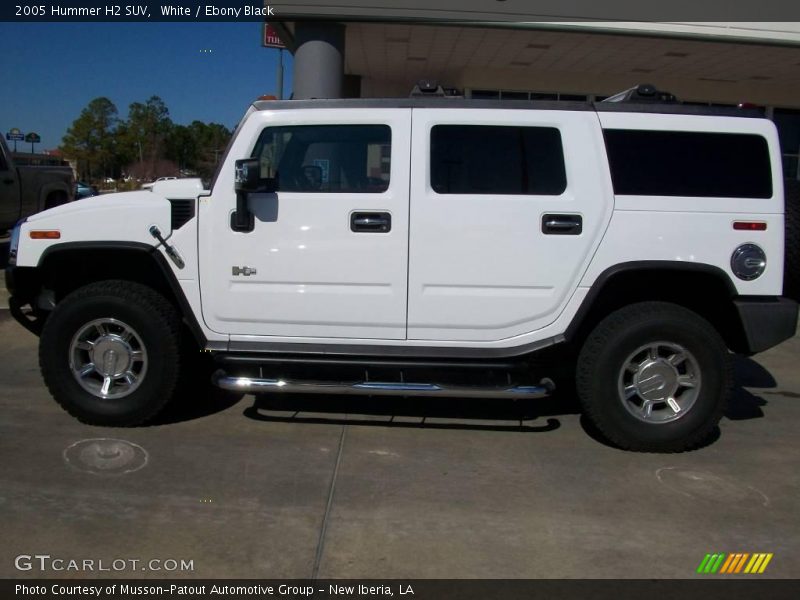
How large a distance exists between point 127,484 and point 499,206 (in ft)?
8.74

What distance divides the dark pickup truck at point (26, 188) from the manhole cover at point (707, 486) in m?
11.2

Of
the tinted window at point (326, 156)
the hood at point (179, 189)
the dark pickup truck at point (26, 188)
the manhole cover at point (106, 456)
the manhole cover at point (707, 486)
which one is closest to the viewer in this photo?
the manhole cover at point (707, 486)

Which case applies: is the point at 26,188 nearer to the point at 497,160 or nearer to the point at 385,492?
the point at 497,160

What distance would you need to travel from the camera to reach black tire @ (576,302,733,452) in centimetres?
462

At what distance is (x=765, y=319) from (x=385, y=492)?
251 cm

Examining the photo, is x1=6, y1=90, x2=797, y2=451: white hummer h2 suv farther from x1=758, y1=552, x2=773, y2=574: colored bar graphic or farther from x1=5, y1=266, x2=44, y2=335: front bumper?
x1=758, y1=552, x2=773, y2=574: colored bar graphic

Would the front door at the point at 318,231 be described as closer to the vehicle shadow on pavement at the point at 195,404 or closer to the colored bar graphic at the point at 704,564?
the vehicle shadow on pavement at the point at 195,404

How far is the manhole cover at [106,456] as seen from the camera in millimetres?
4352

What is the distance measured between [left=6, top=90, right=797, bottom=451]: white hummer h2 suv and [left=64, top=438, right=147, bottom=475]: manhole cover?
15.2 inches

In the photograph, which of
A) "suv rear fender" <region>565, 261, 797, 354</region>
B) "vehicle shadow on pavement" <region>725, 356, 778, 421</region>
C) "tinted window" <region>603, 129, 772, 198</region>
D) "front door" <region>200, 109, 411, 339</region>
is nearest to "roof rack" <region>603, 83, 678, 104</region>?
"tinted window" <region>603, 129, 772, 198</region>

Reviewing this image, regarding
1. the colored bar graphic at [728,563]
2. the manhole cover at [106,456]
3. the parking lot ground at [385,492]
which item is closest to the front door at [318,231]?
the parking lot ground at [385,492]
